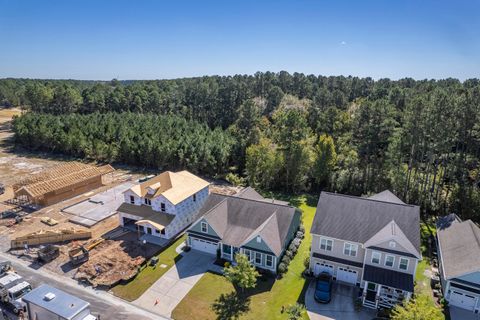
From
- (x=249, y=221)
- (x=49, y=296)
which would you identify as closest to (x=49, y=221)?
(x=49, y=296)

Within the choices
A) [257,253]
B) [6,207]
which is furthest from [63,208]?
[257,253]

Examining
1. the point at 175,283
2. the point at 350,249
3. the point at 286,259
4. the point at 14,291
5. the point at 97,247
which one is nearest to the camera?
the point at 14,291

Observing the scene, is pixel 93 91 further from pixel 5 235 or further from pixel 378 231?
pixel 378 231

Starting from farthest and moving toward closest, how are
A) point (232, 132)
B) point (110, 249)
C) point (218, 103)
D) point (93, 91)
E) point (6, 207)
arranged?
point (93, 91)
point (218, 103)
point (232, 132)
point (6, 207)
point (110, 249)

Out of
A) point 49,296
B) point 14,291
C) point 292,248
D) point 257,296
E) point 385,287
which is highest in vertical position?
point 49,296

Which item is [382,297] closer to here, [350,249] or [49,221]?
[350,249]
